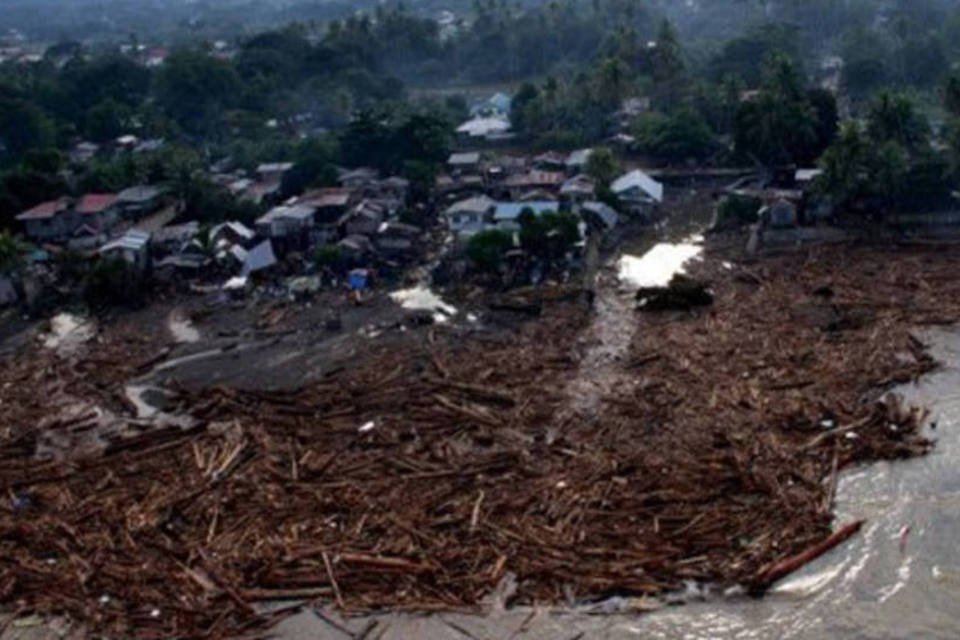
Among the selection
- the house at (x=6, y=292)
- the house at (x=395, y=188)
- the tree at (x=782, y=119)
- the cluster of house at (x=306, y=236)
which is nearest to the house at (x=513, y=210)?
the cluster of house at (x=306, y=236)

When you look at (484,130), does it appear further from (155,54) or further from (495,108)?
(155,54)

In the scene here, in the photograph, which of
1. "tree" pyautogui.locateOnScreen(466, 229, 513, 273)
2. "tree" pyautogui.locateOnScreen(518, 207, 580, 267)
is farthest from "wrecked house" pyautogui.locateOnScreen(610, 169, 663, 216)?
"tree" pyautogui.locateOnScreen(466, 229, 513, 273)

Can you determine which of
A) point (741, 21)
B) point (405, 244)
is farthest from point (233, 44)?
point (405, 244)

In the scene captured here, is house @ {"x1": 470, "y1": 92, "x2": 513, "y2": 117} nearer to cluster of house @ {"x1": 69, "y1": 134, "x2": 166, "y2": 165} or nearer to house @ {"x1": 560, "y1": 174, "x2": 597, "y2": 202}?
house @ {"x1": 560, "y1": 174, "x2": 597, "y2": 202}

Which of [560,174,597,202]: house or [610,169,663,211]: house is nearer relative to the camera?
[560,174,597,202]: house

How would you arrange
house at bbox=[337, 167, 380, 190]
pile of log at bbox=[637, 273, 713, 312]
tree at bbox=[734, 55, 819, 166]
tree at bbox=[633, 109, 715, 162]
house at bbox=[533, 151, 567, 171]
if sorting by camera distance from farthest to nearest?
tree at bbox=[633, 109, 715, 162] → house at bbox=[533, 151, 567, 171] → house at bbox=[337, 167, 380, 190] → tree at bbox=[734, 55, 819, 166] → pile of log at bbox=[637, 273, 713, 312]

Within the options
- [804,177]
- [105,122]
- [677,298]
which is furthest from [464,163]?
[105,122]
